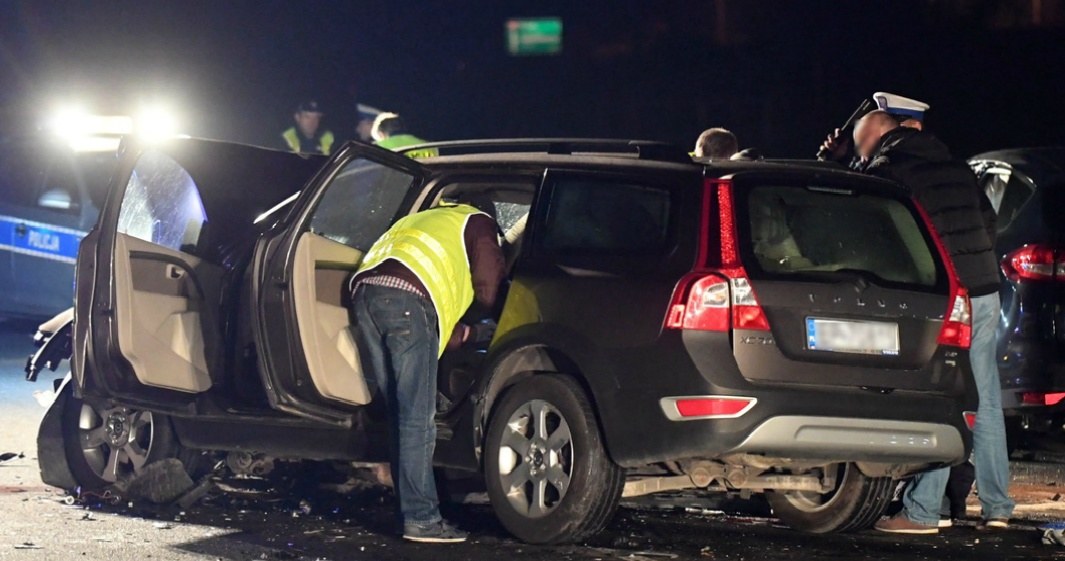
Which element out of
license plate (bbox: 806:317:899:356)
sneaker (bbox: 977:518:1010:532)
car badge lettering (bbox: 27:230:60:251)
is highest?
car badge lettering (bbox: 27:230:60:251)

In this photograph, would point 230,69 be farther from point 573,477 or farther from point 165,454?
point 573,477

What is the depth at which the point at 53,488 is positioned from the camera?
8016mm

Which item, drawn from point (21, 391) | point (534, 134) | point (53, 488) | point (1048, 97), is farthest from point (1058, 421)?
point (534, 134)

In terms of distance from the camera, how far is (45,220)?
15.7m

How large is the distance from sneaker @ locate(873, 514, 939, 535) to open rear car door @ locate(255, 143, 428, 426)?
89.6 inches

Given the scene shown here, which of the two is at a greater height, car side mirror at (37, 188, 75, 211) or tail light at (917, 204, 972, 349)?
car side mirror at (37, 188, 75, 211)

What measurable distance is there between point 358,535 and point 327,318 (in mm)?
934

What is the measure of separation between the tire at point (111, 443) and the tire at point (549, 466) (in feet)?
6.42

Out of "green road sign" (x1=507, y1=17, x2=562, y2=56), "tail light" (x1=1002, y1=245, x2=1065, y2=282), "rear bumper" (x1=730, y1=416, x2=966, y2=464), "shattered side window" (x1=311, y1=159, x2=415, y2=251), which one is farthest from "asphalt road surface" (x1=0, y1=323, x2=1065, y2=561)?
"green road sign" (x1=507, y1=17, x2=562, y2=56)

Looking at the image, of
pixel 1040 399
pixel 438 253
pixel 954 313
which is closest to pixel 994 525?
pixel 954 313

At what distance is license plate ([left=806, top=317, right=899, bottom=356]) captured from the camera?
245 inches

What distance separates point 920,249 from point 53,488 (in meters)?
4.18

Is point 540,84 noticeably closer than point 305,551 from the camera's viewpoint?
No

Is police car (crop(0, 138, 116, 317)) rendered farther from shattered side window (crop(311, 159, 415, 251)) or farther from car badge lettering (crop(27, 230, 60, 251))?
shattered side window (crop(311, 159, 415, 251))
